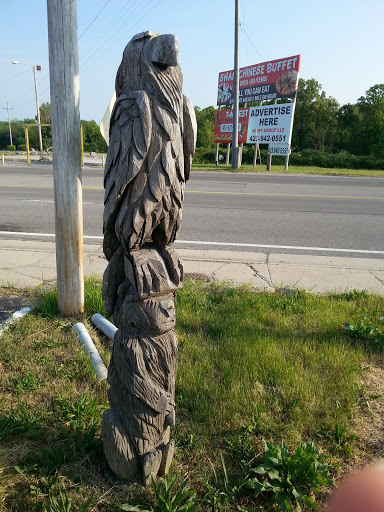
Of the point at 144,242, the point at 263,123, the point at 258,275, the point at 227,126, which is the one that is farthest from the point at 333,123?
the point at 144,242

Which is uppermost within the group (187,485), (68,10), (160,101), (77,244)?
(68,10)

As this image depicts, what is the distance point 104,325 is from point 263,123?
20133mm

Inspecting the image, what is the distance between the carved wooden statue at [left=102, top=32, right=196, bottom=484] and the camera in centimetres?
176

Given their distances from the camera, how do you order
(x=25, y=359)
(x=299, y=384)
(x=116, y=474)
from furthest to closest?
1. (x=25, y=359)
2. (x=299, y=384)
3. (x=116, y=474)

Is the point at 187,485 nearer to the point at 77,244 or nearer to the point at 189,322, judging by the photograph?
the point at 189,322

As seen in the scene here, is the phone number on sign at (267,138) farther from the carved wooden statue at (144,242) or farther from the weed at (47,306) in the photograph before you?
the carved wooden statue at (144,242)

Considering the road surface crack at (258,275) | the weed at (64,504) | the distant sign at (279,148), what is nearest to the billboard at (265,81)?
the distant sign at (279,148)

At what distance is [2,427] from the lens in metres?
2.45

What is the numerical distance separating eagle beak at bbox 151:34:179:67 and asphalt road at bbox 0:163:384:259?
481 centimetres

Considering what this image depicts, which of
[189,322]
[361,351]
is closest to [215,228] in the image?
[189,322]

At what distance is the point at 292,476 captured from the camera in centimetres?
216

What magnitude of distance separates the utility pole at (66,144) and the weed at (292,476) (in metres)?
2.43

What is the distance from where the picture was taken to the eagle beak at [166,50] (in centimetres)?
171

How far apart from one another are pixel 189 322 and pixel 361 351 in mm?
1528
